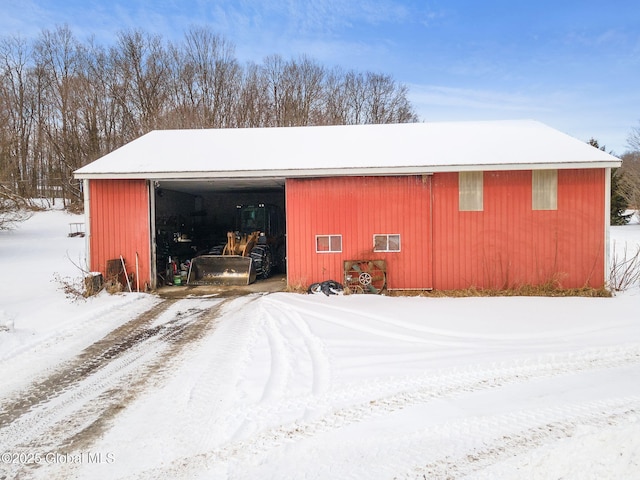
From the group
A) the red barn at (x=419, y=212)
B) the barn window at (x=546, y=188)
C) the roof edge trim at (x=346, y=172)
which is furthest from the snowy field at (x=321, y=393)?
the roof edge trim at (x=346, y=172)

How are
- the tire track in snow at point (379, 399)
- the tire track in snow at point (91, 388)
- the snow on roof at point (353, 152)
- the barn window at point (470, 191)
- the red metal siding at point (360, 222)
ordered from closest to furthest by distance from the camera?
the tire track in snow at point (379, 399) → the tire track in snow at point (91, 388) → the snow on roof at point (353, 152) → the barn window at point (470, 191) → the red metal siding at point (360, 222)

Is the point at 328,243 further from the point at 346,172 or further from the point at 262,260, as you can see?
the point at 262,260

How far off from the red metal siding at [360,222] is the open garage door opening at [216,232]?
59.9 inches

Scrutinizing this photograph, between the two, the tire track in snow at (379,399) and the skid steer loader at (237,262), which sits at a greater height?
the skid steer loader at (237,262)

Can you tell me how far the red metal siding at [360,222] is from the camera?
1021 cm

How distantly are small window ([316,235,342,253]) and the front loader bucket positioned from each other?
2.35 metres

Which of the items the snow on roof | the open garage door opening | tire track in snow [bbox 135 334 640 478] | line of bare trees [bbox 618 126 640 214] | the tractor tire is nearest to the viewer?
tire track in snow [bbox 135 334 640 478]

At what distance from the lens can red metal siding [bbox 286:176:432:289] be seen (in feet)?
33.5

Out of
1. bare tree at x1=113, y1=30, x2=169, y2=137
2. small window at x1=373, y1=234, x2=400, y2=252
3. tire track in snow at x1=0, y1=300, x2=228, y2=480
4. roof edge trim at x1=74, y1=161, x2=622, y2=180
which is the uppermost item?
bare tree at x1=113, y1=30, x2=169, y2=137

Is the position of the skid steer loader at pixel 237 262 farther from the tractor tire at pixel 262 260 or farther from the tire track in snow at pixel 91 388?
the tire track in snow at pixel 91 388

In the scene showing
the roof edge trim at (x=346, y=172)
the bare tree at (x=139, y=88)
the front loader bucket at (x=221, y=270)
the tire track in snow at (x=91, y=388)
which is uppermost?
the bare tree at (x=139, y=88)

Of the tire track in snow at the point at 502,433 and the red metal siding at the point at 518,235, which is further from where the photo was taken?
the red metal siding at the point at 518,235

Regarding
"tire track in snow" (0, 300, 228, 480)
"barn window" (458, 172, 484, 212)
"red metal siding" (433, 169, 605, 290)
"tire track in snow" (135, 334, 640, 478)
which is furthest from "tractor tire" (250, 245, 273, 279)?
"tire track in snow" (135, 334, 640, 478)

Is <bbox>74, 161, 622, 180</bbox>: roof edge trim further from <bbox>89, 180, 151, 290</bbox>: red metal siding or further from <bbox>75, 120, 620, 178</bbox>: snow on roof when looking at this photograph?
<bbox>89, 180, 151, 290</bbox>: red metal siding
